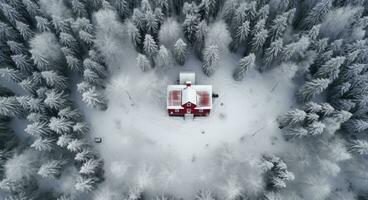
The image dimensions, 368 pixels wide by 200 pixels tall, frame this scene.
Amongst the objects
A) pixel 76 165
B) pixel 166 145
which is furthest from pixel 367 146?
pixel 76 165

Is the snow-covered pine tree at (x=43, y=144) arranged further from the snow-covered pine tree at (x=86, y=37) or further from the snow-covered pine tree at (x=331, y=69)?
the snow-covered pine tree at (x=331, y=69)

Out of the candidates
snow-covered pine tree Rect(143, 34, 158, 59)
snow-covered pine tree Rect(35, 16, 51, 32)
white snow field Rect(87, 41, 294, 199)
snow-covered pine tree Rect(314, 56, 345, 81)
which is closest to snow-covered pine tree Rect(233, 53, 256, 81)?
white snow field Rect(87, 41, 294, 199)

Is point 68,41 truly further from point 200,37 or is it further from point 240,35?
point 240,35

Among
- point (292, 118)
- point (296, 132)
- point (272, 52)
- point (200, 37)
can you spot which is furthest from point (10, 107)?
A: point (296, 132)

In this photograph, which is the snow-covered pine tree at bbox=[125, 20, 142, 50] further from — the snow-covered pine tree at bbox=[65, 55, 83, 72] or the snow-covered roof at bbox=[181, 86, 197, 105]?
the snow-covered roof at bbox=[181, 86, 197, 105]

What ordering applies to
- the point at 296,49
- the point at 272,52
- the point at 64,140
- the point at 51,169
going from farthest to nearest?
1. the point at 272,52
2. the point at 296,49
3. the point at 51,169
4. the point at 64,140

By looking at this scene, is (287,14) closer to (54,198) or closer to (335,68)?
(335,68)
